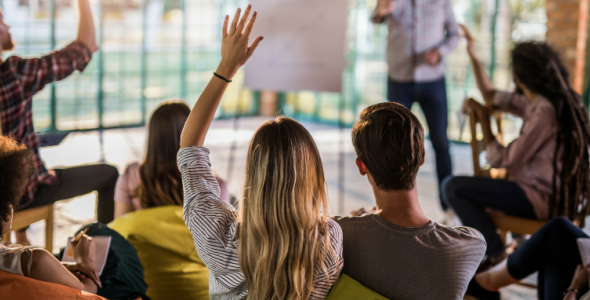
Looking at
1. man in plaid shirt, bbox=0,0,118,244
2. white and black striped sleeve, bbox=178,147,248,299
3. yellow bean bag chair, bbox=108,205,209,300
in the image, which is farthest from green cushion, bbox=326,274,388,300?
man in plaid shirt, bbox=0,0,118,244

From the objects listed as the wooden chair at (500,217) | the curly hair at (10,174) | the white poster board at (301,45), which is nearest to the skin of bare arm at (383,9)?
the white poster board at (301,45)

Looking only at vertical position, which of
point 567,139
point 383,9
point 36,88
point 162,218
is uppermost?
point 383,9

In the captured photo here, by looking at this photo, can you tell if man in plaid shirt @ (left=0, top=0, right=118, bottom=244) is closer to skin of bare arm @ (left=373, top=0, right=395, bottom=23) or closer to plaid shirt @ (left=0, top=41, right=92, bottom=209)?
plaid shirt @ (left=0, top=41, right=92, bottom=209)

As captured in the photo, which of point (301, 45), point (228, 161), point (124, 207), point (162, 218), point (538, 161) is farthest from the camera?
point (228, 161)

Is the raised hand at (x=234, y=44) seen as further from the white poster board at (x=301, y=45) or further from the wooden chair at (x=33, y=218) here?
the white poster board at (x=301, y=45)

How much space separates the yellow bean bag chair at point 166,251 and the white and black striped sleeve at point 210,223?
53cm

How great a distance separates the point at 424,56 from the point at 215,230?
2626mm

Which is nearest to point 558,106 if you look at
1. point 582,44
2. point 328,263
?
point 328,263

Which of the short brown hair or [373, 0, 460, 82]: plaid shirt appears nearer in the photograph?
the short brown hair

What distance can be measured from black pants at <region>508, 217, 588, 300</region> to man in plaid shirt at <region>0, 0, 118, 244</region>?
1832mm

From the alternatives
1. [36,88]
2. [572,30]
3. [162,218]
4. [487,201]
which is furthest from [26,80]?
[572,30]

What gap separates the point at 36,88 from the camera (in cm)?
205

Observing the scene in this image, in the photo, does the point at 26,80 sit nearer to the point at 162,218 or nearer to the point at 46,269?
the point at 162,218

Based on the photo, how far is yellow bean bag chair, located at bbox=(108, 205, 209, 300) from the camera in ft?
5.36
